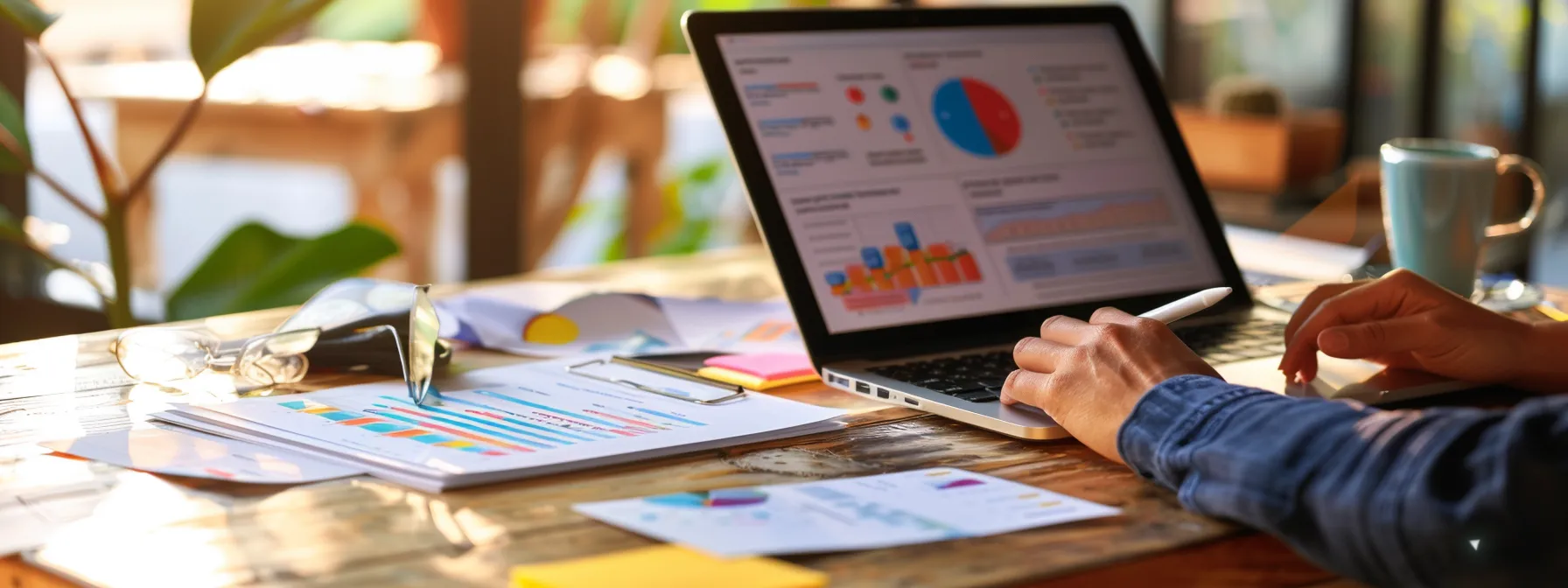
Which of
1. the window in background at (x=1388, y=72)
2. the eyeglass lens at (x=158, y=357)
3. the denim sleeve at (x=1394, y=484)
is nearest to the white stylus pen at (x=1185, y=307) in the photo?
the denim sleeve at (x=1394, y=484)

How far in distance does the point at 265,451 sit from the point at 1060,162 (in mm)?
696

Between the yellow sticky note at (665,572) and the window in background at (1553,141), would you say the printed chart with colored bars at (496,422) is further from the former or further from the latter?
the window in background at (1553,141)

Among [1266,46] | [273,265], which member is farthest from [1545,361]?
[1266,46]

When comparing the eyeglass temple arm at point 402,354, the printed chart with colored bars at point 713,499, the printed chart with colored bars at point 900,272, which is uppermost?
the printed chart with colored bars at point 900,272

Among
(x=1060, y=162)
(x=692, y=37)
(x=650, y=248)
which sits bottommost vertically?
(x=650, y=248)

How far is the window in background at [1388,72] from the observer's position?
459 centimetres

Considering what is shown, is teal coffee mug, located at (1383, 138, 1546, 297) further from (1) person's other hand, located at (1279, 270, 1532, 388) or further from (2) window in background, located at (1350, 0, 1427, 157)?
(2) window in background, located at (1350, 0, 1427, 157)

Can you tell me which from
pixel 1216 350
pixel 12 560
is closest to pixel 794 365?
pixel 1216 350

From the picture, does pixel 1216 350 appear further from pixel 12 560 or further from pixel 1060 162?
pixel 12 560

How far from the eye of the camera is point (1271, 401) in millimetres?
729

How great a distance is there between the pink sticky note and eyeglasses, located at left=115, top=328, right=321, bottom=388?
0.28m

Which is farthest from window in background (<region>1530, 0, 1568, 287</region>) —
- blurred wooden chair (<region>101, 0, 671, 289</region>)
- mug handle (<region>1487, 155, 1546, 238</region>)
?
mug handle (<region>1487, 155, 1546, 238</region>)

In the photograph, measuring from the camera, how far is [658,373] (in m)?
1.01

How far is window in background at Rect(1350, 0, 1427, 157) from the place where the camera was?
4590 millimetres
